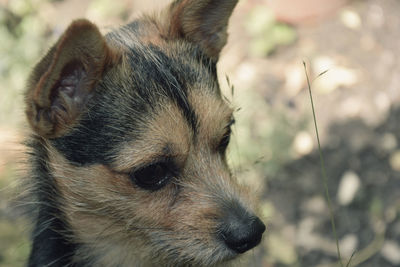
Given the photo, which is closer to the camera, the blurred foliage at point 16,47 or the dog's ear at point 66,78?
the dog's ear at point 66,78

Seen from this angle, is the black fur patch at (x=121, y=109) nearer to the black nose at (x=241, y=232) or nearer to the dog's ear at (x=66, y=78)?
the dog's ear at (x=66, y=78)

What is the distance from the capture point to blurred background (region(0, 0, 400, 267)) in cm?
506

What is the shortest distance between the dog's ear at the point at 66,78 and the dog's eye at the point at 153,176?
1.46 ft

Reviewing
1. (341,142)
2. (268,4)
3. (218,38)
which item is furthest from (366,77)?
(218,38)

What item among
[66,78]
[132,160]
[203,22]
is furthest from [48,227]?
[203,22]

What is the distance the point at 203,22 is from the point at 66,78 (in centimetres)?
94

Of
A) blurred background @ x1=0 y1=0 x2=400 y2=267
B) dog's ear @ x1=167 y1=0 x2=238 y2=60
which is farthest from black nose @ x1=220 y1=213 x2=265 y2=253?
blurred background @ x1=0 y1=0 x2=400 y2=267

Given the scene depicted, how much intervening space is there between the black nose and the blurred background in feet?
4.42

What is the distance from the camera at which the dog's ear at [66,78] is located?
8.93ft

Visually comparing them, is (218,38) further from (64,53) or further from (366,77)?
(366,77)

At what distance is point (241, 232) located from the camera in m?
2.88

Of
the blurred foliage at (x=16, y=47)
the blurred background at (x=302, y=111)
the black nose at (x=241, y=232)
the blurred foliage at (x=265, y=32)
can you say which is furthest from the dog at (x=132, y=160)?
the blurred foliage at (x=265, y=32)

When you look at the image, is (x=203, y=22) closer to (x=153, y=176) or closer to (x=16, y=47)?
(x=153, y=176)

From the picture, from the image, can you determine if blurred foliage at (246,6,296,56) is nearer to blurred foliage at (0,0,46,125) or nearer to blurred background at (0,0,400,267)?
blurred background at (0,0,400,267)
